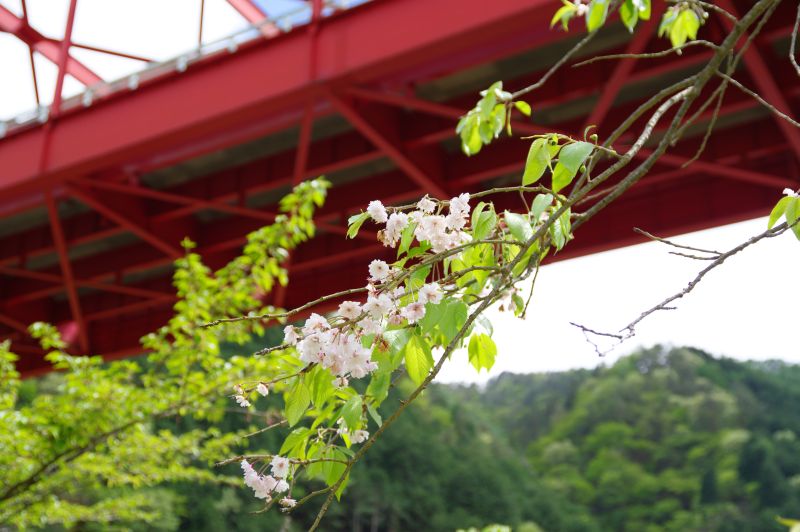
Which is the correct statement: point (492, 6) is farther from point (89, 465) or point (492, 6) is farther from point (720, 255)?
point (89, 465)

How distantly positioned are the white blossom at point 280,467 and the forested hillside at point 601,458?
34929 mm

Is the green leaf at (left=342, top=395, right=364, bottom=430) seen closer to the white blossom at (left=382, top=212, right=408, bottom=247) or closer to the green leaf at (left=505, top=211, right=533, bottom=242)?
the white blossom at (left=382, top=212, right=408, bottom=247)

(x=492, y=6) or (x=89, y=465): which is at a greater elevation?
(x=492, y=6)

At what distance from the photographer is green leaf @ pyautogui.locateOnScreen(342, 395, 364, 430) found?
166 centimetres

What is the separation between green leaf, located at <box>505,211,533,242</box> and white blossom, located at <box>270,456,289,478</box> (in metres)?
0.58

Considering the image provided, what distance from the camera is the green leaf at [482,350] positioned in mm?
1741

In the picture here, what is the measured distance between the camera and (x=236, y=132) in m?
7.32

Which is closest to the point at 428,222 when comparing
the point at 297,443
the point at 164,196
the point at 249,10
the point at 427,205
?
the point at 427,205

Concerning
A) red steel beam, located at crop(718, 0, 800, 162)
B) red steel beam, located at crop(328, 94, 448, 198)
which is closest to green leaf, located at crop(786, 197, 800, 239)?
red steel beam, located at crop(718, 0, 800, 162)

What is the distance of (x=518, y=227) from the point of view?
1.55 metres

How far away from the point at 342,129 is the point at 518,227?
6.51 meters

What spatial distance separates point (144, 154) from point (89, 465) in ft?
7.91

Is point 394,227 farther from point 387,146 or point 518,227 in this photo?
point 387,146

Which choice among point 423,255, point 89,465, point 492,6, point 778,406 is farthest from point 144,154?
point 778,406
